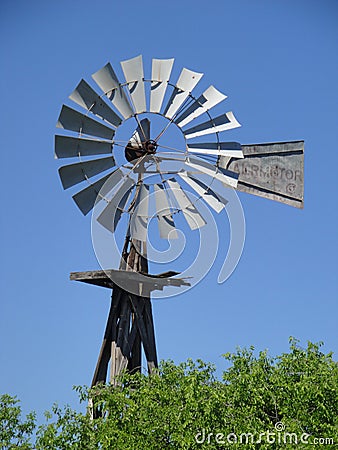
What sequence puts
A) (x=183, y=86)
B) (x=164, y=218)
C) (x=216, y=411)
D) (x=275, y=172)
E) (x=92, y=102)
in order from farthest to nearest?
(x=275, y=172) → (x=164, y=218) → (x=183, y=86) → (x=92, y=102) → (x=216, y=411)

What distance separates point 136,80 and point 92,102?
2.16ft

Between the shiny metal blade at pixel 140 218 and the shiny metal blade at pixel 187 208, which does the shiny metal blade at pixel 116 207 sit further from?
the shiny metal blade at pixel 187 208

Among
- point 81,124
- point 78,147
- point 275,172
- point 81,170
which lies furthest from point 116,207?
point 275,172

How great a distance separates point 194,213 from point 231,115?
141 cm

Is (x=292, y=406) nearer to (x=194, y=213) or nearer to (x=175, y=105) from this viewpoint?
(x=194, y=213)

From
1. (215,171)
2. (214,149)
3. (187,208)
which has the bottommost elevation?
(187,208)

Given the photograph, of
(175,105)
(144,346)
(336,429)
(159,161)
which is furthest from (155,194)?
(336,429)

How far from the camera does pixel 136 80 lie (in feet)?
34.0

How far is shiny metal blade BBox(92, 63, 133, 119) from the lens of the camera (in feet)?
33.2

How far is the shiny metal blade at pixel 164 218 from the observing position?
34.6 feet

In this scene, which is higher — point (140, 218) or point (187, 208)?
point (187, 208)

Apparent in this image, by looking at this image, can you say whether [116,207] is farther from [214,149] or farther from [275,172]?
[275,172]

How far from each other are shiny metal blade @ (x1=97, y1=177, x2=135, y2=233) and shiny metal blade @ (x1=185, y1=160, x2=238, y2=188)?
85 cm

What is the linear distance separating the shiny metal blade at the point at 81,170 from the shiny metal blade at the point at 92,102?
0.51 metres
